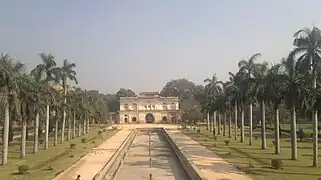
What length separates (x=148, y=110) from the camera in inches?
5084

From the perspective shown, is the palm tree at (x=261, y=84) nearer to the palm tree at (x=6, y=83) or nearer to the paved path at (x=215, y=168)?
the paved path at (x=215, y=168)

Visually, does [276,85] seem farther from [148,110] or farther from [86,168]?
[148,110]

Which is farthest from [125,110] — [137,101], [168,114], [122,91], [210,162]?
[210,162]

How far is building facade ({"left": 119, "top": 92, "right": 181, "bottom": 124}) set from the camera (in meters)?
128

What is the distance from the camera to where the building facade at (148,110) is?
128 meters

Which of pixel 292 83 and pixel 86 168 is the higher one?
pixel 292 83

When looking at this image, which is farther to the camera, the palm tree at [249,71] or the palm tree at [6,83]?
the palm tree at [249,71]

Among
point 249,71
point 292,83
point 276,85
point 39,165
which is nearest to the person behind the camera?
point 39,165

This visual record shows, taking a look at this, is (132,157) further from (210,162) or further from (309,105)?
(309,105)

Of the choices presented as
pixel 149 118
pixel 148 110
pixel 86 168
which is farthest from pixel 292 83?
pixel 149 118

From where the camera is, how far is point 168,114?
129m

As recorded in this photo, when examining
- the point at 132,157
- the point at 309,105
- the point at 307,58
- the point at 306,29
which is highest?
the point at 306,29

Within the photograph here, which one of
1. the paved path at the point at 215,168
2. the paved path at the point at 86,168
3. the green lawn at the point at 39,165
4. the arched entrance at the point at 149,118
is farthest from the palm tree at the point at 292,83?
the arched entrance at the point at 149,118

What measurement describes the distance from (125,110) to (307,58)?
339 feet
